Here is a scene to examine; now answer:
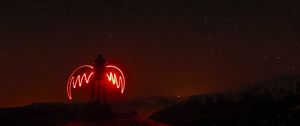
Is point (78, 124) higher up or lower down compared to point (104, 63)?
lower down

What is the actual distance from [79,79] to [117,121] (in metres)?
11.4

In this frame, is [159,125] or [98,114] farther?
[98,114]

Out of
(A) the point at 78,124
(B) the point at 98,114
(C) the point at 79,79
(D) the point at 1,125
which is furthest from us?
(D) the point at 1,125

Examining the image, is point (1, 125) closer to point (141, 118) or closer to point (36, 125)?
point (36, 125)

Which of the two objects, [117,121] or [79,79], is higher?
[79,79]

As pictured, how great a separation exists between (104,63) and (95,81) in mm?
3121

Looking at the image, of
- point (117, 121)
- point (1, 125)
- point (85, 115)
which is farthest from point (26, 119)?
point (117, 121)

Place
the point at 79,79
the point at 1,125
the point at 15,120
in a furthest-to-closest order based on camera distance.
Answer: the point at 15,120
the point at 1,125
the point at 79,79

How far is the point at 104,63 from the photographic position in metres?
76.4

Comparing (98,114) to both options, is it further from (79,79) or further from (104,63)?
(79,79)

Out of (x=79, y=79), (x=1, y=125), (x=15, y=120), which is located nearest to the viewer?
(x=79, y=79)

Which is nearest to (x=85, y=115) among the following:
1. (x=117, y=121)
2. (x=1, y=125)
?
(x=117, y=121)

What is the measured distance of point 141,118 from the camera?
74938mm

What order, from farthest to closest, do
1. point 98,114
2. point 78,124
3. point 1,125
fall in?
point 1,125, point 98,114, point 78,124
